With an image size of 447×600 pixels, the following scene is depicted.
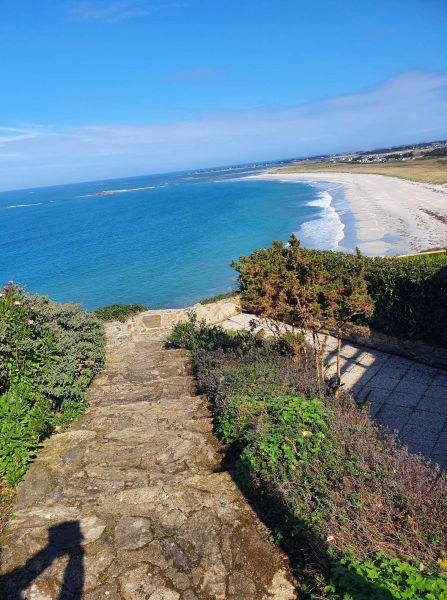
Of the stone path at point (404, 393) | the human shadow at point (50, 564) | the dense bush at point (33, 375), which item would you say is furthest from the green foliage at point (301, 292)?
the human shadow at point (50, 564)

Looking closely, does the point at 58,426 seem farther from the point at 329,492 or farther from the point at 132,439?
the point at 329,492

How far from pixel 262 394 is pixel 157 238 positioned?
55051mm

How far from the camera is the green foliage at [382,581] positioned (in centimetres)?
276

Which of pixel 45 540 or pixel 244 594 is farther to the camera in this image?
pixel 45 540

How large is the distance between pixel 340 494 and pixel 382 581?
0.92 meters

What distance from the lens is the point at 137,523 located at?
13.7 feet

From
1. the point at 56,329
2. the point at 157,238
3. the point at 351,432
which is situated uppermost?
the point at 56,329

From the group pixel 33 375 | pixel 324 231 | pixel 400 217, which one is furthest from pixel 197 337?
pixel 400 217

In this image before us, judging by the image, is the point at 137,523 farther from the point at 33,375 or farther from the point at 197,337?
the point at 197,337

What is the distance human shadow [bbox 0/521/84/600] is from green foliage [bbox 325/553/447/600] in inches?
85.3

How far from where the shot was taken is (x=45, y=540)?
4.01m

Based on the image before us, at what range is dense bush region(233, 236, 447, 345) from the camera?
7363 mm

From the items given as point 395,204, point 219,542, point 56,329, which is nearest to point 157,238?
point 395,204

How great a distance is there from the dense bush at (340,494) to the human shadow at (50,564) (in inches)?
71.5
